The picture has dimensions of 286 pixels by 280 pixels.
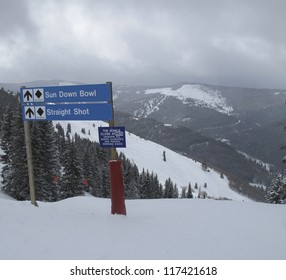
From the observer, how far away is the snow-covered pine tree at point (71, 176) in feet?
123

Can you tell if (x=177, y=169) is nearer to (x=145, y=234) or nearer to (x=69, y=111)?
(x=69, y=111)

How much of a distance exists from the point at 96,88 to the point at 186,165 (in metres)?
180

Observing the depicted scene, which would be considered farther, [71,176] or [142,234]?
[71,176]

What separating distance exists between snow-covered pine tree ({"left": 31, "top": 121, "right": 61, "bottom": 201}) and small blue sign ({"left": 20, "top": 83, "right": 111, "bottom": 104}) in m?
18.2

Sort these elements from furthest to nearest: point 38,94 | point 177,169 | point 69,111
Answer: point 177,169 < point 38,94 < point 69,111

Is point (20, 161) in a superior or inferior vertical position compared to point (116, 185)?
superior

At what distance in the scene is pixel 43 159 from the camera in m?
31.9

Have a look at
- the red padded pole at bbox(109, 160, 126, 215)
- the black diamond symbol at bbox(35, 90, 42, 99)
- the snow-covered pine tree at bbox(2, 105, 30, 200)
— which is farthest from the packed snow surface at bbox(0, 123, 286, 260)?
the snow-covered pine tree at bbox(2, 105, 30, 200)

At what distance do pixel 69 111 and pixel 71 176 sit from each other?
1079 inches

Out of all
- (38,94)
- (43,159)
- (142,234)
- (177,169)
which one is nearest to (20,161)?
(43,159)

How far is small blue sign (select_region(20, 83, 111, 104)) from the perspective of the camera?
10.8 metres

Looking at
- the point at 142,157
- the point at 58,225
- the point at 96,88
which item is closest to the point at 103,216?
the point at 58,225

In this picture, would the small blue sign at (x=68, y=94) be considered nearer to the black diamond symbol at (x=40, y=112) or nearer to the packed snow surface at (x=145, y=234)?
the black diamond symbol at (x=40, y=112)
